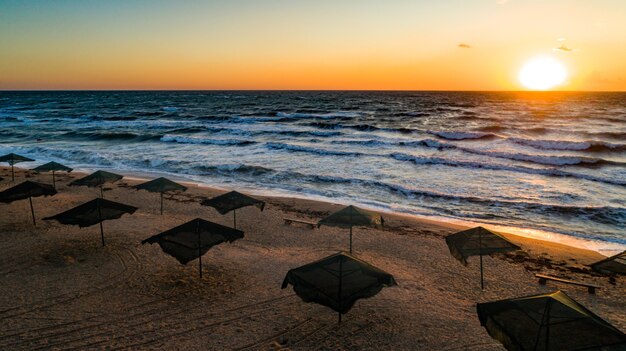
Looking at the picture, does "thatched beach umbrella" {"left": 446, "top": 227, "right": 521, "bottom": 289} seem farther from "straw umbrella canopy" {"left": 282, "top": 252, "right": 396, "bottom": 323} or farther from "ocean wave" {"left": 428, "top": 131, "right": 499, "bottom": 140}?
"ocean wave" {"left": 428, "top": 131, "right": 499, "bottom": 140}

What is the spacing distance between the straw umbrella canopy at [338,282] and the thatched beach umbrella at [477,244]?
3439mm

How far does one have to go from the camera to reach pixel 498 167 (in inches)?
1125

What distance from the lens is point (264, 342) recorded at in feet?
27.5

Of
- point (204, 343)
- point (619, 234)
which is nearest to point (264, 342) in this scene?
point (204, 343)

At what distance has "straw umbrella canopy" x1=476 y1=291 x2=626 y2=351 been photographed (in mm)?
5637

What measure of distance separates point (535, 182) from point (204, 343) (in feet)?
76.1

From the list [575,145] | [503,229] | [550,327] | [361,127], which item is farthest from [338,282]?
[361,127]

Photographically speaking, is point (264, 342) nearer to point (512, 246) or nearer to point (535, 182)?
point (512, 246)

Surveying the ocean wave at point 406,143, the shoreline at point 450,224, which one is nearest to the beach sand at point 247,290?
the shoreline at point 450,224

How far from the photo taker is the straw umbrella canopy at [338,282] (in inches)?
298

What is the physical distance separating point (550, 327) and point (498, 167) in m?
24.9

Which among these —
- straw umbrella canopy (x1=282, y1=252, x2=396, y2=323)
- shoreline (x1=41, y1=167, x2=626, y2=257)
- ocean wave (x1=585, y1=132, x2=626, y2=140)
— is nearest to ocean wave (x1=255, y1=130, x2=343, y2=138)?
shoreline (x1=41, y1=167, x2=626, y2=257)

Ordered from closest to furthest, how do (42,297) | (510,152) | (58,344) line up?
(58,344) < (42,297) < (510,152)

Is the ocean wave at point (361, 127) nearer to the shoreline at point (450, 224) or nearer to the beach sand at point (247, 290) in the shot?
the shoreline at point (450, 224)
